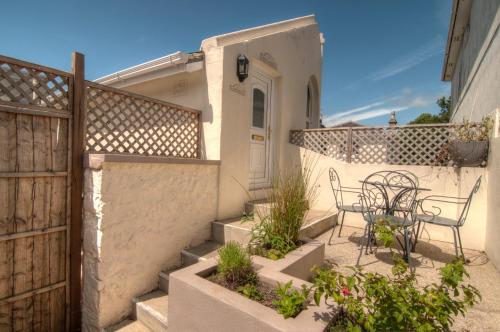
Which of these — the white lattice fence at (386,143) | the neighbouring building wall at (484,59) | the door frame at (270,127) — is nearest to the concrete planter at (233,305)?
the door frame at (270,127)

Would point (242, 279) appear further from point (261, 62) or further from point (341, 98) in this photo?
point (341, 98)

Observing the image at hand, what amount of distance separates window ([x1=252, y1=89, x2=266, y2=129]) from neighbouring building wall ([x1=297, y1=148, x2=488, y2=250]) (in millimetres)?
1578

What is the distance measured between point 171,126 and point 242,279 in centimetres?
264

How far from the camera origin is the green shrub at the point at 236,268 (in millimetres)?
2342

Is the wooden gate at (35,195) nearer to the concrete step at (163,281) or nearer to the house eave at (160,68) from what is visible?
the concrete step at (163,281)

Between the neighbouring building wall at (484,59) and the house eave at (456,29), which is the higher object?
the house eave at (456,29)

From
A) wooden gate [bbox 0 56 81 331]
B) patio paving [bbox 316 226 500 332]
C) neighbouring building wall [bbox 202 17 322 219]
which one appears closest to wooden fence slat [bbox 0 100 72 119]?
wooden gate [bbox 0 56 81 331]

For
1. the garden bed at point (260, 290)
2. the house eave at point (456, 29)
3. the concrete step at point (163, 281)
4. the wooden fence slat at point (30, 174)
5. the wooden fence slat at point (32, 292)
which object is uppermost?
the house eave at point (456, 29)

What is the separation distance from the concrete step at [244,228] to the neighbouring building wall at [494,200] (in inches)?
88.8

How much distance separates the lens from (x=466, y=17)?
705cm

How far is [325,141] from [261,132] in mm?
1476

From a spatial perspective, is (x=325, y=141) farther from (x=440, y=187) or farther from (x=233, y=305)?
(x=233, y=305)

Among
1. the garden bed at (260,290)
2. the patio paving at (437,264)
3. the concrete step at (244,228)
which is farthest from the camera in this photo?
the concrete step at (244,228)

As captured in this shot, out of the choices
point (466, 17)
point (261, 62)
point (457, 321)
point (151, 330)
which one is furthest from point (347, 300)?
point (466, 17)
